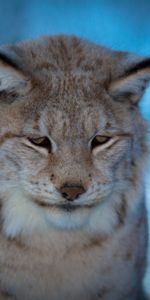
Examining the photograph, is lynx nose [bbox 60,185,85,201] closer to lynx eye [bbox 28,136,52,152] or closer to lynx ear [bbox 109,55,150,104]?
lynx eye [bbox 28,136,52,152]

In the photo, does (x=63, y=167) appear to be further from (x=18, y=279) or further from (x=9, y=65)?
(x=18, y=279)

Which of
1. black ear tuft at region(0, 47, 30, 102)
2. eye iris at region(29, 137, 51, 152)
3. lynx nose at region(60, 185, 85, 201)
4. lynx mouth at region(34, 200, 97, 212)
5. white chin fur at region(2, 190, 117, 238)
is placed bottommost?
white chin fur at region(2, 190, 117, 238)

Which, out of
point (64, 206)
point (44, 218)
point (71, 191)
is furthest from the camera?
point (44, 218)

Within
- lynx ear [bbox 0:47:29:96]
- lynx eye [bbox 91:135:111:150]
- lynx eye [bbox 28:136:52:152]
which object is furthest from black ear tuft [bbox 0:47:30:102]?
lynx eye [bbox 91:135:111:150]

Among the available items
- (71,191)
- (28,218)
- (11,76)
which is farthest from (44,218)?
(11,76)

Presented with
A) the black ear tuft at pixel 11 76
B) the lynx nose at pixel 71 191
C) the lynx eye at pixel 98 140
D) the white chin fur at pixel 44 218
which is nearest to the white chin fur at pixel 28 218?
the white chin fur at pixel 44 218

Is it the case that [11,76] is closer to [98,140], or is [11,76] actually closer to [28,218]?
[98,140]
